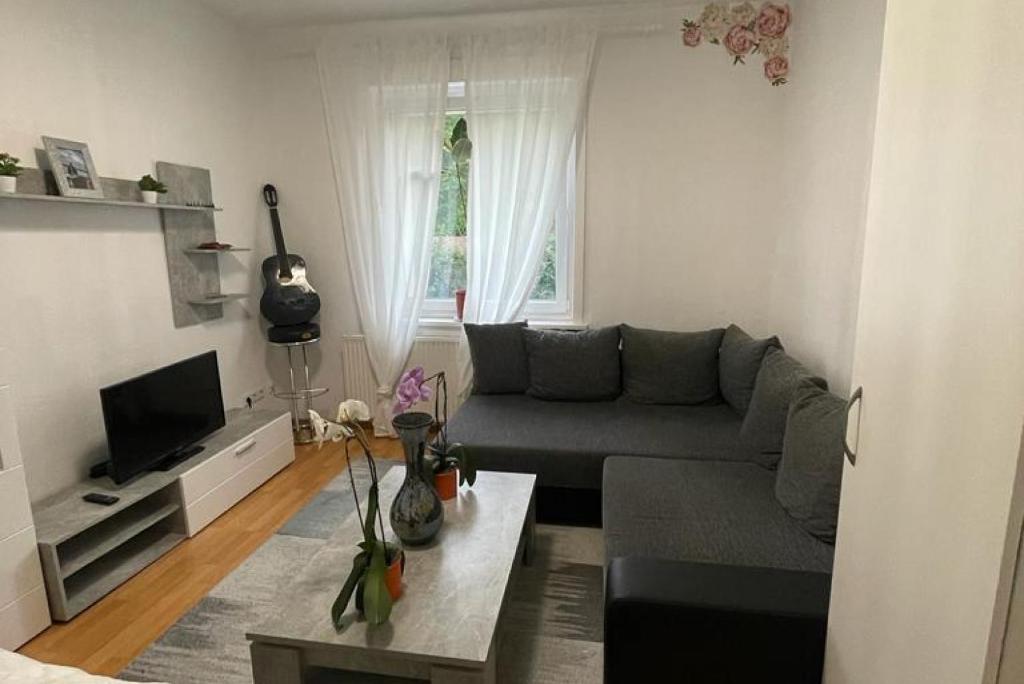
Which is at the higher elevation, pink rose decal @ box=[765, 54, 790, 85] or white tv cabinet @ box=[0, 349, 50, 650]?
pink rose decal @ box=[765, 54, 790, 85]

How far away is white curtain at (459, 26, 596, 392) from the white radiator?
36 centimetres

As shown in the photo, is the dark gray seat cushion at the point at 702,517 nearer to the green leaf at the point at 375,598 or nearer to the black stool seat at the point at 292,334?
the green leaf at the point at 375,598

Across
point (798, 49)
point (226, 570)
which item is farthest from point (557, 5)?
point (226, 570)

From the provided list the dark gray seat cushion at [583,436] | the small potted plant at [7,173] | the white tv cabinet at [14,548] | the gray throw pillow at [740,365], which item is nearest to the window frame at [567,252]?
the dark gray seat cushion at [583,436]

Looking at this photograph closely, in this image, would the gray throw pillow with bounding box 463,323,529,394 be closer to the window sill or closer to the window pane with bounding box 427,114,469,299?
the window sill

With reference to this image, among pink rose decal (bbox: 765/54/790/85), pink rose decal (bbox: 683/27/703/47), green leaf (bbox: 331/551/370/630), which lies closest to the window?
pink rose decal (bbox: 683/27/703/47)

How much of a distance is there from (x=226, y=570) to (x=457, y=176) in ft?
8.50

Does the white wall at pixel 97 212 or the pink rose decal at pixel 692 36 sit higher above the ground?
the pink rose decal at pixel 692 36

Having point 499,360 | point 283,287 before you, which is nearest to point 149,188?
point 283,287

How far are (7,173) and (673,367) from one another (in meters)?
3.08

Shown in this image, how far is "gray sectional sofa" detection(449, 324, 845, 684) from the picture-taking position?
54.6 inches

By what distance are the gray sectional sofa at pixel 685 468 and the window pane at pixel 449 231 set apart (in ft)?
2.30

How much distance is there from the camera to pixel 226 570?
7.88ft

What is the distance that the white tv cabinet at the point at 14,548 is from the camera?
189 cm
